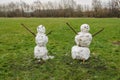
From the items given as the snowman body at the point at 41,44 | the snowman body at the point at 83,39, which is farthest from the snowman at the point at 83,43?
the snowman body at the point at 41,44

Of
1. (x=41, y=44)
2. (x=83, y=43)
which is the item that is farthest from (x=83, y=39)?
(x=41, y=44)

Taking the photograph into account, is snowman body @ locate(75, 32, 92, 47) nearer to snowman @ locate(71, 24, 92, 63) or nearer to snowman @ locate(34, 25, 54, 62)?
snowman @ locate(71, 24, 92, 63)

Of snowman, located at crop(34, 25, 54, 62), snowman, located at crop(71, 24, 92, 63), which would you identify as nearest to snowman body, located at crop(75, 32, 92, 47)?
snowman, located at crop(71, 24, 92, 63)

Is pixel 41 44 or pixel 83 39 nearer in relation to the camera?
pixel 83 39

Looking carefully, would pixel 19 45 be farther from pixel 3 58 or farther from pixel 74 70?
pixel 74 70

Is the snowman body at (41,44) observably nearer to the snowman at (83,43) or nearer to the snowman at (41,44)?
the snowman at (41,44)

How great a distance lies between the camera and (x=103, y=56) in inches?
416

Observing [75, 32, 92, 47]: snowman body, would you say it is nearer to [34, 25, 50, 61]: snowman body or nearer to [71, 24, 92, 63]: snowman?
[71, 24, 92, 63]: snowman

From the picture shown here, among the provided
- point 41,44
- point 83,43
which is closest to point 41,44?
point 41,44

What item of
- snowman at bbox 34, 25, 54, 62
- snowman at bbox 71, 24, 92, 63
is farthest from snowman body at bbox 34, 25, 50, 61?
snowman at bbox 71, 24, 92, 63

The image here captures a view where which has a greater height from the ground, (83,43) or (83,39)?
(83,39)

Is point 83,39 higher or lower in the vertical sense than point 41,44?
higher

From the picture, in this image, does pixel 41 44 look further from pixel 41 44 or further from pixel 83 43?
pixel 83 43

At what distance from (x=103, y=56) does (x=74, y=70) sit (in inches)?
86.9
